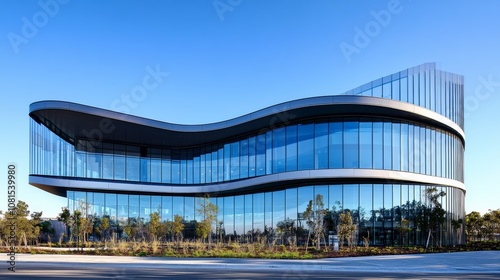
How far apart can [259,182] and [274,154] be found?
282 cm

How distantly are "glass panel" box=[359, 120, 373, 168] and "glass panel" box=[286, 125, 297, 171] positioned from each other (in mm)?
5425

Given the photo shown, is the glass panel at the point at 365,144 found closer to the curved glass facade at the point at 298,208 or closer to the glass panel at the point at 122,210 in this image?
the curved glass facade at the point at 298,208

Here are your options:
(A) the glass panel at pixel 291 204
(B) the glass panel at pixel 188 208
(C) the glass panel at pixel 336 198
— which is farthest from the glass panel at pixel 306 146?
(B) the glass panel at pixel 188 208

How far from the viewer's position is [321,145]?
32344 mm

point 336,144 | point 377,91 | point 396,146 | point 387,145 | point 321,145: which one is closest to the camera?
point 336,144

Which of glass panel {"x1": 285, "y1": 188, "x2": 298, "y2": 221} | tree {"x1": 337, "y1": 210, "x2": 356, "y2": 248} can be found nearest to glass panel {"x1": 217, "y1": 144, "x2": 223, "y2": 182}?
glass panel {"x1": 285, "y1": 188, "x2": 298, "y2": 221}

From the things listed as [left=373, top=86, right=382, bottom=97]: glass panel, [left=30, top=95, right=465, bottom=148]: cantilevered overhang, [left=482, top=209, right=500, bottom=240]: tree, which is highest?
[left=373, top=86, right=382, bottom=97]: glass panel

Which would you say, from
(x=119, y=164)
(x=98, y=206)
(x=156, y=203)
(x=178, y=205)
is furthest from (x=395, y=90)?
(x=98, y=206)

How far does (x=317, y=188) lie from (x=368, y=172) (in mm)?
4437

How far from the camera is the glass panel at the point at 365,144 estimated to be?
31375 mm

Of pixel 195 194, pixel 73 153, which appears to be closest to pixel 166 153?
pixel 195 194

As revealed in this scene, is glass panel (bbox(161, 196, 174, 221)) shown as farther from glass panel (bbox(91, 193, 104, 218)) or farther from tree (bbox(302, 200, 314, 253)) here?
tree (bbox(302, 200, 314, 253))

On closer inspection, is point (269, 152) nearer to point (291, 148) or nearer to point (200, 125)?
point (291, 148)

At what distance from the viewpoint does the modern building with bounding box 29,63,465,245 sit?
3172 cm
